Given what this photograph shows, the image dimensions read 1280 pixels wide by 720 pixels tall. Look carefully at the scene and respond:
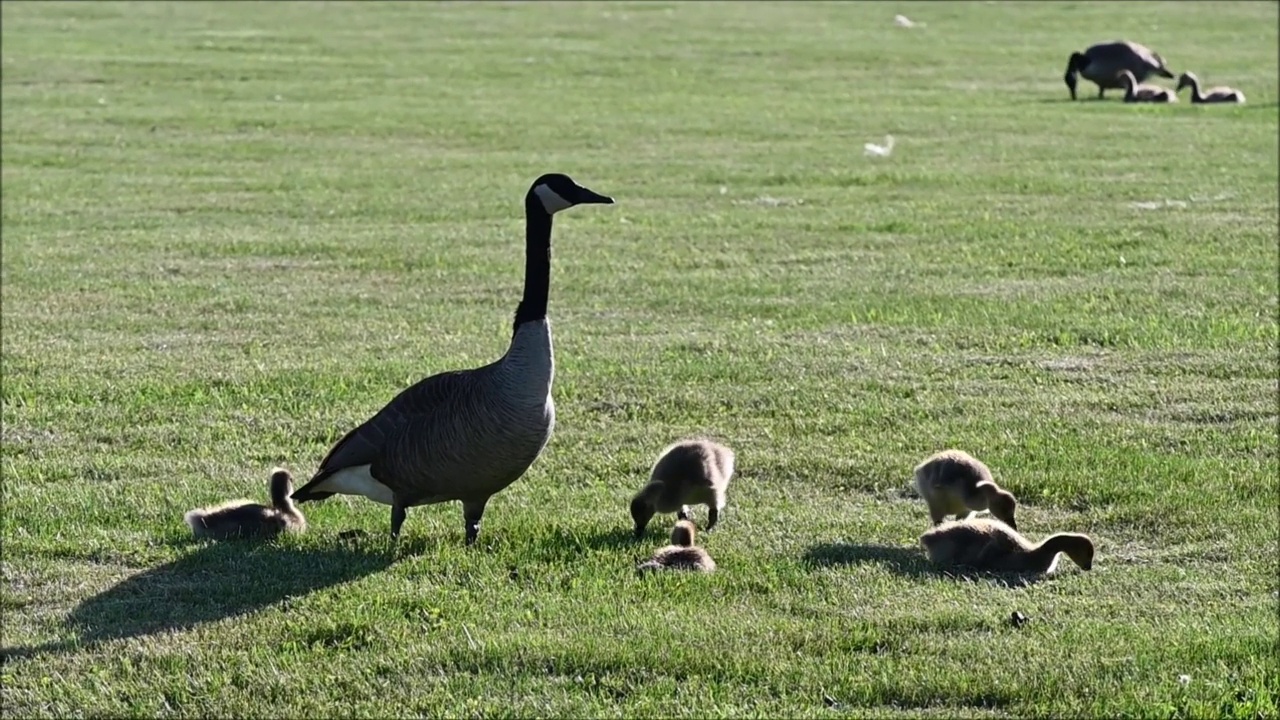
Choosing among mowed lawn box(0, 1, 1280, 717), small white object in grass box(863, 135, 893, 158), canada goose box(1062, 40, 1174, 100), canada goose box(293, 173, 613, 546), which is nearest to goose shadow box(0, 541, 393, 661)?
mowed lawn box(0, 1, 1280, 717)

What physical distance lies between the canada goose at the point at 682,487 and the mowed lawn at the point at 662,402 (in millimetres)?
164

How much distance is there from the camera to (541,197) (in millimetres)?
8125

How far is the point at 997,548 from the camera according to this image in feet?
25.2

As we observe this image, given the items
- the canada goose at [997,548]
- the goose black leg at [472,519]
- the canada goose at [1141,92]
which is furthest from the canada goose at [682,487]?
the canada goose at [1141,92]

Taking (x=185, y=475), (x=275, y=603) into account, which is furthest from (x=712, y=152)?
(x=275, y=603)

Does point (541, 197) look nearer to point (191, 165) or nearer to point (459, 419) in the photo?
point (459, 419)

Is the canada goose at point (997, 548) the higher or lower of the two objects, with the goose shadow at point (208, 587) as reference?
higher

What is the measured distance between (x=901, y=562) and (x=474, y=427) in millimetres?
1906

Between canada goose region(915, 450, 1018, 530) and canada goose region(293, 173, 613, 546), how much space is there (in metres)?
1.82

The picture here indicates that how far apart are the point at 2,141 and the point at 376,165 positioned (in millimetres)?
6318

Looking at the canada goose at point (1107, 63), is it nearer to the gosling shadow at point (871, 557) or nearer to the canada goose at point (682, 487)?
the canada goose at point (682, 487)

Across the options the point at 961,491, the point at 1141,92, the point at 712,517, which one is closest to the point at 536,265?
the point at 712,517

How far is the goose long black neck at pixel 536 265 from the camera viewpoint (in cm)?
→ 806

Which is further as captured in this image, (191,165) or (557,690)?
(191,165)
